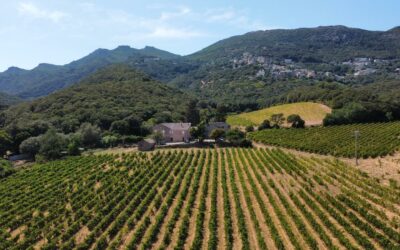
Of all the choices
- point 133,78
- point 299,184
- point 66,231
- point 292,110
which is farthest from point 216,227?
point 133,78

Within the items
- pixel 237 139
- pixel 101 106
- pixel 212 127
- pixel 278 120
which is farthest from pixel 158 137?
pixel 101 106

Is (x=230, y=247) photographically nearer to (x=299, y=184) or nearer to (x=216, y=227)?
(x=216, y=227)

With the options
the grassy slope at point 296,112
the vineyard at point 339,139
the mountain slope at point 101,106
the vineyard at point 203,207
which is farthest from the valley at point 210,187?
the grassy slope at point 296,112

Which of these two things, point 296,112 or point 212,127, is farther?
point 296,112

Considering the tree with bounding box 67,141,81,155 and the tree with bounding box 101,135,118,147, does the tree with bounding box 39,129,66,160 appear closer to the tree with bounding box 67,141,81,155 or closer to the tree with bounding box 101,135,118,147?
the tree with bounding box 67,141,81,155

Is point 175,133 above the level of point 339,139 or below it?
above

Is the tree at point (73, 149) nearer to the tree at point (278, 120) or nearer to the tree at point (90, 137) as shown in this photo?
the tree at point (90, 137)

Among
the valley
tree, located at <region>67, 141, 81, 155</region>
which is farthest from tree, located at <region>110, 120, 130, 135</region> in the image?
tree, located at <region>67, 141, 81, 155</region>

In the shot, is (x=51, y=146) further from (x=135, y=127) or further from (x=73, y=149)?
(x=135, y=127)
